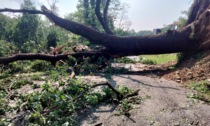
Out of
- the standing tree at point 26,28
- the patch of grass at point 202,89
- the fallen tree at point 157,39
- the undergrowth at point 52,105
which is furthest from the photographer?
the standing tree at point 26,28

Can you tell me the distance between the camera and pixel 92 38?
7605 millimetres

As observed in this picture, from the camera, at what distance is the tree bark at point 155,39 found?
23.2ft

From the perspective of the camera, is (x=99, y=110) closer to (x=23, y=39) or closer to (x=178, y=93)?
(x=178, y=93)

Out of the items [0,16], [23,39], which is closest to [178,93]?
[23,39]

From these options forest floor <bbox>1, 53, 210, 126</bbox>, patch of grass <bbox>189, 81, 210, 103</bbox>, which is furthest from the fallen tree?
patch of grass <bbox>189, 81, 210, 103</bbox>

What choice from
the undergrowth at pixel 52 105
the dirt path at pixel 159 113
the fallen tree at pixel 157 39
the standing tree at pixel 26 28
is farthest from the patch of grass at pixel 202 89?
the standing tree at pixel 26 28

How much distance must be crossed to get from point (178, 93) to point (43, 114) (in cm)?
253

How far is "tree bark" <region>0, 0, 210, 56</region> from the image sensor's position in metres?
7.07

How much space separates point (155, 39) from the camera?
7.37m

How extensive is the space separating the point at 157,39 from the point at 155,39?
60 millimetres

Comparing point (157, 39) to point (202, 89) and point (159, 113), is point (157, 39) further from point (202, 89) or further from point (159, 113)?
point (159, 113)

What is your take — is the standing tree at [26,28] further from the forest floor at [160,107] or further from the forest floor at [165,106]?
the forest floor at [165,106]

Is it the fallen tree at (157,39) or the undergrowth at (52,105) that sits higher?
the fallen tree at (157,39)

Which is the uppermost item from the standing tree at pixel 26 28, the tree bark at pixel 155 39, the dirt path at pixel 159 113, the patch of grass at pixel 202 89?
the standing tree at pixel 26 28
